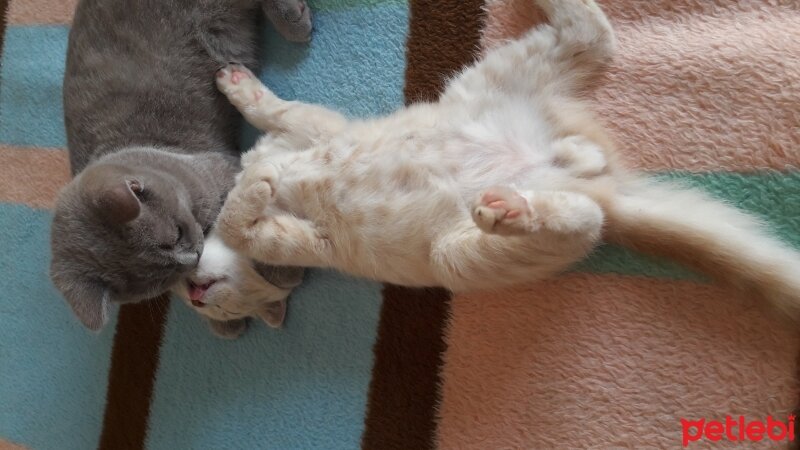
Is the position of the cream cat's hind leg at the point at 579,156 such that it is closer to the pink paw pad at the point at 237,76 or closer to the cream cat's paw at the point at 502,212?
the cream cat's paw at the point at 502,212

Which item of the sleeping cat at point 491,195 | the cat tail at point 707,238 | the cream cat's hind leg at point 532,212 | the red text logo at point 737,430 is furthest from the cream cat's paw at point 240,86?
the red text logo at point 737,430

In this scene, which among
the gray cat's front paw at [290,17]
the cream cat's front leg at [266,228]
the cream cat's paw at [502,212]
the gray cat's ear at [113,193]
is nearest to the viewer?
the cream cat's paw at [502,212]

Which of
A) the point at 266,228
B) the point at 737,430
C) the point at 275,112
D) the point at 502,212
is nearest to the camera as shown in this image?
the point at 502,212

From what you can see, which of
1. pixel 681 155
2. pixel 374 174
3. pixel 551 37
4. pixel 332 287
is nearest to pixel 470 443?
pixel 332 287

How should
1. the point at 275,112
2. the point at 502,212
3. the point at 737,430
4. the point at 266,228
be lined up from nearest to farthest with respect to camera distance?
the point at 502,212, the point at 737,430, the point at 266,228, the point at 275,112

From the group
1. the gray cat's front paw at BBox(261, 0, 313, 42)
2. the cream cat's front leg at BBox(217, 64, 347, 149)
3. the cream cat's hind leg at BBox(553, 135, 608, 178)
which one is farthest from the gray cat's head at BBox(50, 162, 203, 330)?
the cream cat's hind leg at BBox(553, 135, 608, 178)

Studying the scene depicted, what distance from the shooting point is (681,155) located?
1.08 m

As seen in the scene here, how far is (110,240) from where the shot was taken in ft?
3.59

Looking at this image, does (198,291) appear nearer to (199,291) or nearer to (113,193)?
(199,291)

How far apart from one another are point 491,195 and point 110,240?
2.26ft

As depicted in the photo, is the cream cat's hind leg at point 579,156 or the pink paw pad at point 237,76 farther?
the pink paw pad at point 237,76

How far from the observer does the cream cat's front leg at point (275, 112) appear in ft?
4.07

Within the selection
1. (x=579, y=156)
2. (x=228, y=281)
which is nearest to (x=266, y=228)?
(x=228, y=281)

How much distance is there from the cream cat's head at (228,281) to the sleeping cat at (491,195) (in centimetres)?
5
